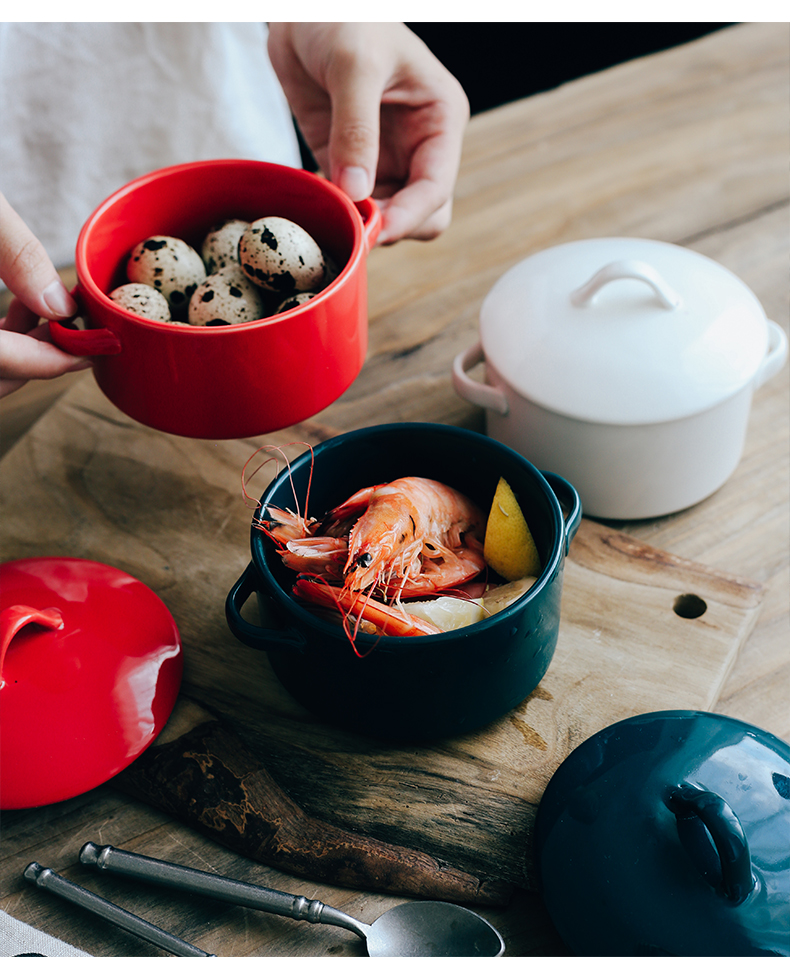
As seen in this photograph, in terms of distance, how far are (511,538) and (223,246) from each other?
417 mm

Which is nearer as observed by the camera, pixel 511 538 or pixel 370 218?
pixel 511 538

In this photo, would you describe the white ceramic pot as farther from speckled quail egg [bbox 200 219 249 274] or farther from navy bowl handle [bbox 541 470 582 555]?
speckled quail egg [bbox 200 219 249 274]

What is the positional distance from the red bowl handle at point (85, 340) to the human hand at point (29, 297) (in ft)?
0.05

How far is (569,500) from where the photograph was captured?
2.41 ft

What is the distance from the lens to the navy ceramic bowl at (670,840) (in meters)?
0.51

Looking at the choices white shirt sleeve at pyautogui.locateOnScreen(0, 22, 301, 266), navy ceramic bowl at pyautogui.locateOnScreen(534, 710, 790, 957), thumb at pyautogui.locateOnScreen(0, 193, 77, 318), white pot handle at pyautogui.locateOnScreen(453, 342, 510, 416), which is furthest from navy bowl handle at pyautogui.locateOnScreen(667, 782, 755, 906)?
white shirt sleeve at pyautogui.locateOnScreen(0, 22, 301, 266)

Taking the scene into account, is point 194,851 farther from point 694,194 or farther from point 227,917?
point 694,194

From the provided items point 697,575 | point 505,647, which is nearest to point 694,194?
point 697,575

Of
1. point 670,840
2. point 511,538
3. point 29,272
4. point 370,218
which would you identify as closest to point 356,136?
point 370,218

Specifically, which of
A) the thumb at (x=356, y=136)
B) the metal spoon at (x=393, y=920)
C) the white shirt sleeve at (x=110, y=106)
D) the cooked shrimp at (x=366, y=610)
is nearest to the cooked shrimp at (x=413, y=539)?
the cooked shrimp at (x=366, y=610)

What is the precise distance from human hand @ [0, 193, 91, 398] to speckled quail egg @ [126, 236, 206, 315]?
0.08 m

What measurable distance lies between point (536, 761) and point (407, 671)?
17 cm

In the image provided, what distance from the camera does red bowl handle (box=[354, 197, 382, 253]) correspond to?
2.63 ft

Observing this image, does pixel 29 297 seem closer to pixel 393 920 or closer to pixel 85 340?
pixel 85 340
